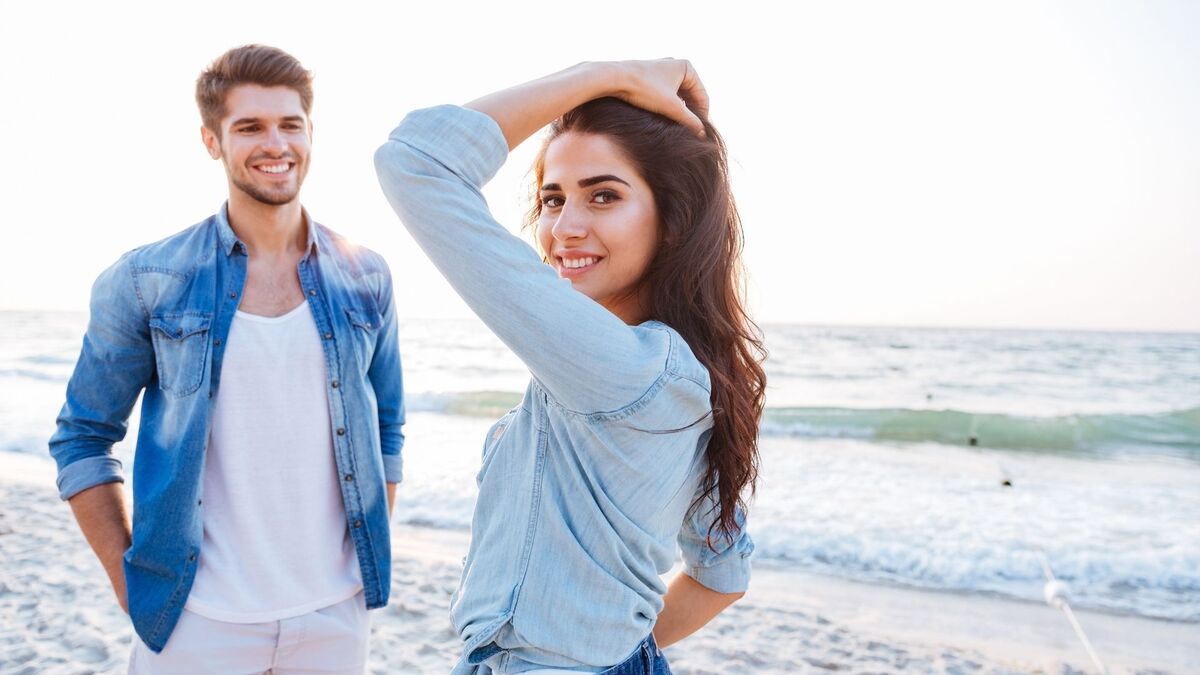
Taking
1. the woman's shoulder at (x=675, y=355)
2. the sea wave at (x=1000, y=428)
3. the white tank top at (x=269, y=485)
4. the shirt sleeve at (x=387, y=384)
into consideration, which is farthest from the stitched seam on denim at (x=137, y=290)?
the sea wave at (x=1000, y=428)

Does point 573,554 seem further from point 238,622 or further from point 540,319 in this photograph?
point 238,622

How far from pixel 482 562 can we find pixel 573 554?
16cm

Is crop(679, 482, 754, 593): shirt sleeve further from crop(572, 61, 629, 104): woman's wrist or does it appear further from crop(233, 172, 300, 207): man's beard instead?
crop(233, 172, 300, 207): man's beard

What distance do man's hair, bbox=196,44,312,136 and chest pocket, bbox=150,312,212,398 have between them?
66 cm

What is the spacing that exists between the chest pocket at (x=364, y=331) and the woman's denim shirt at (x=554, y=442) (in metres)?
1.49

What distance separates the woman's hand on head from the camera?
127 centimetres

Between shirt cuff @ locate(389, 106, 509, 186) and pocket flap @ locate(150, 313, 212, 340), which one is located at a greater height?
shirt cuff @ locate(389, 106, 509, 186)

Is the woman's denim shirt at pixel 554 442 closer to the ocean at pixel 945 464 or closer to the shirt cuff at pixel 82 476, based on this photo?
the shirt cuff at pixel 82 476

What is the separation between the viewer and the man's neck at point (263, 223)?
260cm

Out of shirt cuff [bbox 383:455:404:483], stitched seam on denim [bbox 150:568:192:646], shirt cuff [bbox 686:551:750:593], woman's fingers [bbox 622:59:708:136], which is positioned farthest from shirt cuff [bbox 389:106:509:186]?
shirt cuff [bbox 383:455:404:483]

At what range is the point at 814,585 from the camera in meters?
6.14

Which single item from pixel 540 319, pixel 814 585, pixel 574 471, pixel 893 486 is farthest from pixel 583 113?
pixel 893 486

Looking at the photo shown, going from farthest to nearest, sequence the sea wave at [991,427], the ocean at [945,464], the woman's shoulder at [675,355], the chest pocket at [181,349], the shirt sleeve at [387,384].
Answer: the sea wave at [991,427] < the ocean at [945,464] < the shirt sleeve at [387,384] < the chest pocket at [181,349] < the woman's shoulder at [675,355]

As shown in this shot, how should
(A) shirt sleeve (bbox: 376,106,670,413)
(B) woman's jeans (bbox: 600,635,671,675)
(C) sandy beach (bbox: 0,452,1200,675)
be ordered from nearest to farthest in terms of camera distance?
(A) shirt sleeve (bbox: 376,106,670,413), (B) woman's jeans (bbox: 600,635,671,675), (C) sandy beach (bbox: 0,452,1200,675)
